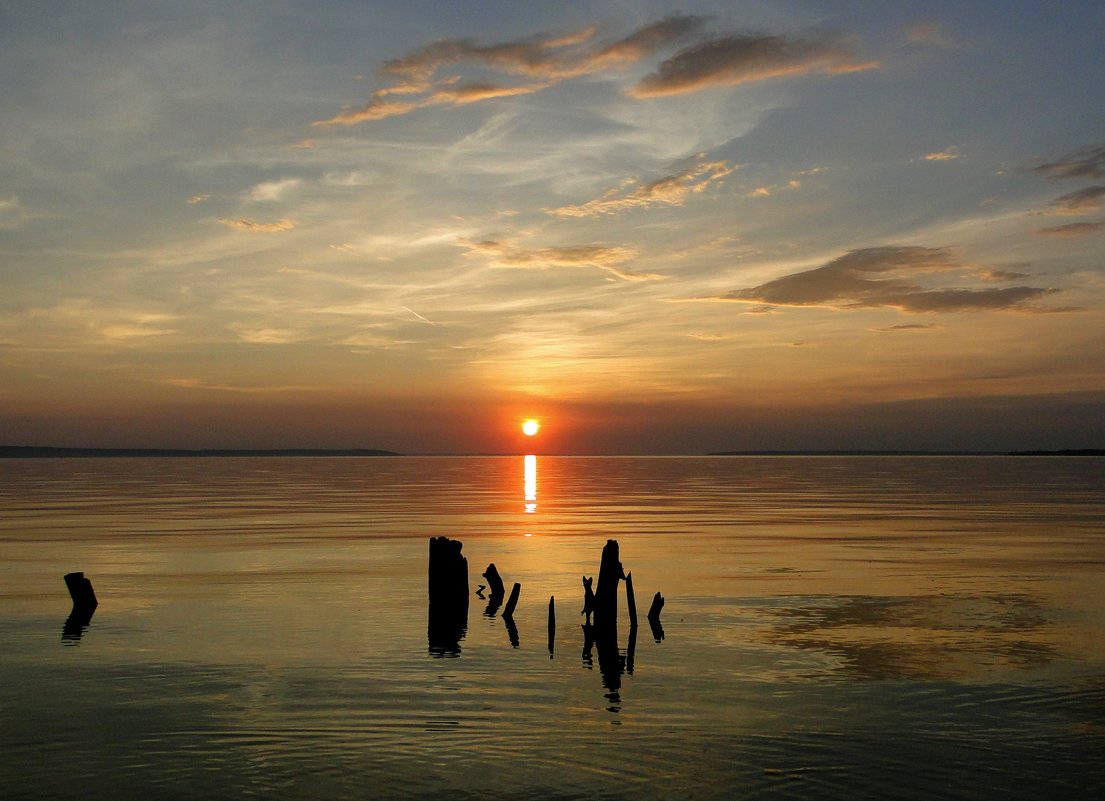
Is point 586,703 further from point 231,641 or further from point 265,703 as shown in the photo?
point 231,641

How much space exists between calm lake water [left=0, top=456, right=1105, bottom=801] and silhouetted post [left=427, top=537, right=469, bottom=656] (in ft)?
2.39

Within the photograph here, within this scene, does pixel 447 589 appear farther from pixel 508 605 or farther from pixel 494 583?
pixel 494 583

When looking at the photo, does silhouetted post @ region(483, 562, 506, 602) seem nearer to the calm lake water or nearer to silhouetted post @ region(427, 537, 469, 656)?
the calm lake water

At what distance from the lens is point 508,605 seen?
2908 cm

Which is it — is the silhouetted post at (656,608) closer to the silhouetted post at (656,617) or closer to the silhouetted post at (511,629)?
the silhouetted post at (656,617)

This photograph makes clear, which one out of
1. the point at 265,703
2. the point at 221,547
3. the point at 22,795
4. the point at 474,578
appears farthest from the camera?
the point at 221,547

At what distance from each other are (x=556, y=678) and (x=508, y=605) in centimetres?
840

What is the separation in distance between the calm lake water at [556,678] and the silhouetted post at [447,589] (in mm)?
728

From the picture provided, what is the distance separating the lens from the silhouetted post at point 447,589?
27.3 m

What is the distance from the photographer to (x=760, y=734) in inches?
650

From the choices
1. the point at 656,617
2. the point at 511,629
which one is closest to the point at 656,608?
the point at 656,617

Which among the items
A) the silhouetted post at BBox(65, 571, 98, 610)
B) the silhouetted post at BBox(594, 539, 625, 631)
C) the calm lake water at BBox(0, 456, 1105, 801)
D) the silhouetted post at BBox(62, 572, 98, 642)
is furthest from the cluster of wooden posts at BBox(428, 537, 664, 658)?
the silhouetted post at BBox(65, 571, 98, 610)

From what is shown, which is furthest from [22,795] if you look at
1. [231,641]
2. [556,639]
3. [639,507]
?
[639,507]

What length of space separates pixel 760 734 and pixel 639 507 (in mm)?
64053
